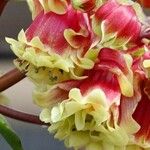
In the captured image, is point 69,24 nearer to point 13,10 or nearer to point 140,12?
point 140,12

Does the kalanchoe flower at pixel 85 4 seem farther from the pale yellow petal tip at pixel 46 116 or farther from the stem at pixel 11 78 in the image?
the stem at pixel 11 78

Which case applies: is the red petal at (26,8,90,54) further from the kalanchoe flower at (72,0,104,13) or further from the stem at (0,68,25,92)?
the stem at (0,68,25,92)

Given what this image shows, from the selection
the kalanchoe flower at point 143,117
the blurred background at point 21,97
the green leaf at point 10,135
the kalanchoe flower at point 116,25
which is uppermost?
the kalanchoe flower at point 116,25

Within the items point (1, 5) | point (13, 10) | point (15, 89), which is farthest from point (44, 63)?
point (13, 10)

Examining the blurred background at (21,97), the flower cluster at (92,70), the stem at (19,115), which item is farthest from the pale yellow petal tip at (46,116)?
the blurred background at (21,97)

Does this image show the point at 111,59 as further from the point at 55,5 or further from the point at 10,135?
the point at 10,135

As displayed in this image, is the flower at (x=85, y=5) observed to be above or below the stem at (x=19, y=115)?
above

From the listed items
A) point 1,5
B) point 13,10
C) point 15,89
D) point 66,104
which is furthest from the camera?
point 13,10

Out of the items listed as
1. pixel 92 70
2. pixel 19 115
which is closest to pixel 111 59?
pixel 92 70
